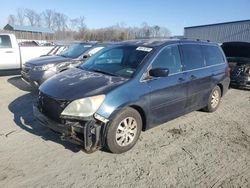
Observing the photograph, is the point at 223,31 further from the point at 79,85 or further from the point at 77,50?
the point at 79,85

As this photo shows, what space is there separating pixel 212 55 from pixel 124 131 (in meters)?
3.53

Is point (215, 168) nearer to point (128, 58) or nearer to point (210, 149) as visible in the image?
point (210, 149)

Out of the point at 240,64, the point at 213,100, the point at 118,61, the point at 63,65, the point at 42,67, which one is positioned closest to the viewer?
the point at 118,61

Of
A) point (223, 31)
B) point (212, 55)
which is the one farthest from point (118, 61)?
point (223, 31)

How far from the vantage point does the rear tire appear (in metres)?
6.46

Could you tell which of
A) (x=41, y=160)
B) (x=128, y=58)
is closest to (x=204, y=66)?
(x=128, y=58)

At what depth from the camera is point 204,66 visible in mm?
6070

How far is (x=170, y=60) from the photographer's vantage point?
5102 millimetres

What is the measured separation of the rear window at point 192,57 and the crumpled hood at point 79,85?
5.73 ft

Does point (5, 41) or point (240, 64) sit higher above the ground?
point (5, 41)

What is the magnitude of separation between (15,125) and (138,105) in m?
2.66

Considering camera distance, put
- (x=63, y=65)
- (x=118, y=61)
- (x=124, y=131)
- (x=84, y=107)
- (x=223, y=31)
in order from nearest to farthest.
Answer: (x=84, y=107) → (x=124, y=131) → (x=118, y=61) → (x=63, y=65) → (x=223, y=31)

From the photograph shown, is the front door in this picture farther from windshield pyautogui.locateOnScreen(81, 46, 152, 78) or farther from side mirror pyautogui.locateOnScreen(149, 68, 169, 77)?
windshield pyautogui.locateOnScreen(81, 46, 152, 78)

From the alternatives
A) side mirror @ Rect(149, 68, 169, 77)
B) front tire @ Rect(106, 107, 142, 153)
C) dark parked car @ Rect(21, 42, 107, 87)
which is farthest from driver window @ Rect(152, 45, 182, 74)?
dark parked car @ Rect(21, 42, 107, 87)
